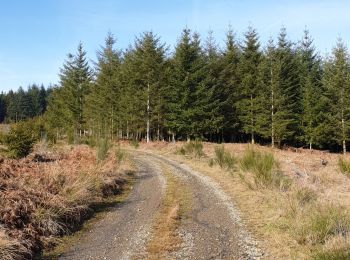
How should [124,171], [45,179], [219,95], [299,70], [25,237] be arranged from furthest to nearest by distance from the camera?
1. [299,70]
2. [219,95]
3. [124,171]
4. [45,179]
5. [25,237]

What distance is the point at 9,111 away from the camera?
110562 mm

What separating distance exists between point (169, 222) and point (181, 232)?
2.45 ft

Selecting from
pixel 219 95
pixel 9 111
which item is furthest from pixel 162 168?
pixel 9 111

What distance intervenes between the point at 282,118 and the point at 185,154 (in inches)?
832

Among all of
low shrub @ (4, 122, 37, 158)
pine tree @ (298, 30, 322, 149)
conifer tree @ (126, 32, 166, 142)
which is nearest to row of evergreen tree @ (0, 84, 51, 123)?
conifer tree @ (126, 32, 166, 142)

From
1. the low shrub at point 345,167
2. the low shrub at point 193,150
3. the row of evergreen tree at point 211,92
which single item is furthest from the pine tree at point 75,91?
the low shrub at point 345,167

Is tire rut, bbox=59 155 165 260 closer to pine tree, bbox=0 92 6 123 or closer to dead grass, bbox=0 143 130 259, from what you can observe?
dead grass, bbox=0 143 130 259

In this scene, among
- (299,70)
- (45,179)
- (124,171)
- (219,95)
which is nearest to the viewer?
(45,179)

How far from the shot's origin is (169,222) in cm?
939

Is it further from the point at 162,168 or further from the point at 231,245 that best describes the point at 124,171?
the point at 231,245

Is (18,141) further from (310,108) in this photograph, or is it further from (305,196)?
(310,108)

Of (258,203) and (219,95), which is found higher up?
(219,95)

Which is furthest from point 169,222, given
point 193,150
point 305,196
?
point 193,150

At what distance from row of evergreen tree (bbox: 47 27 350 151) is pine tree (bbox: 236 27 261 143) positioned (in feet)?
0.37
